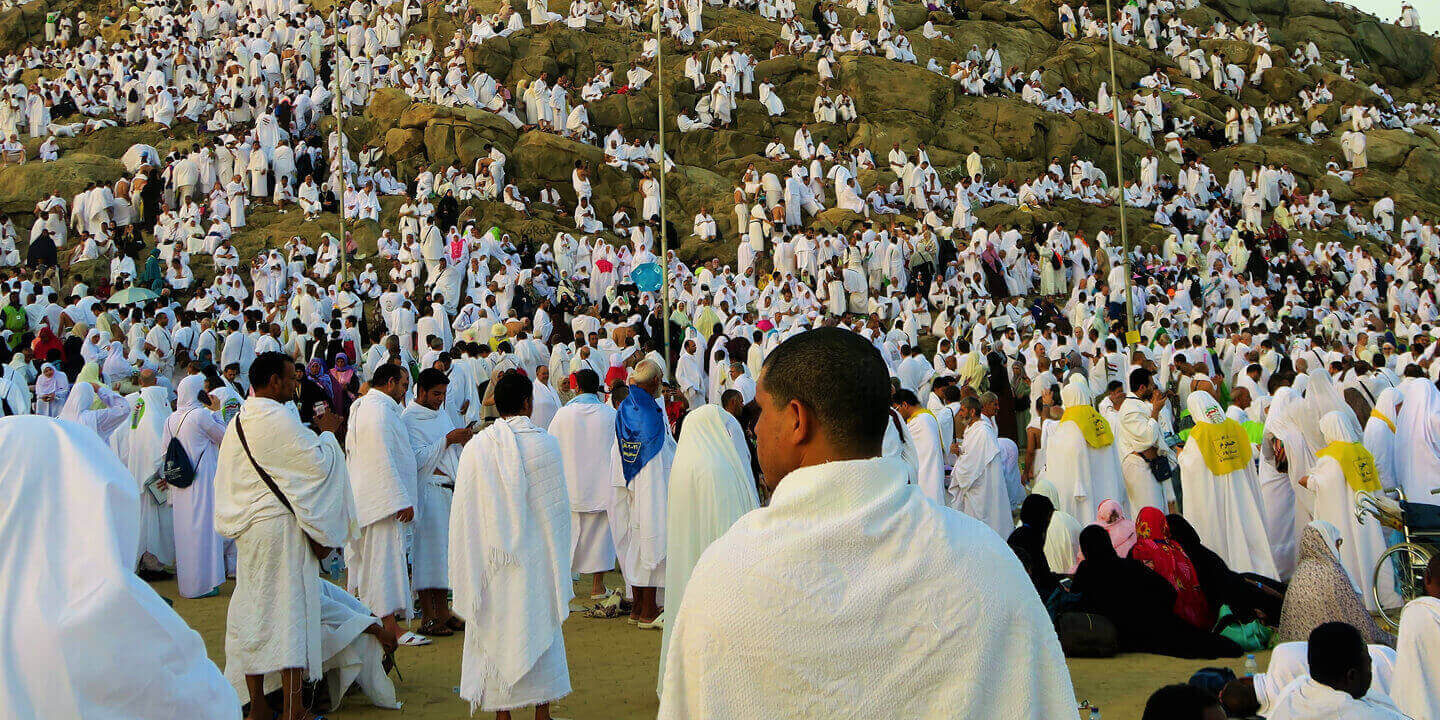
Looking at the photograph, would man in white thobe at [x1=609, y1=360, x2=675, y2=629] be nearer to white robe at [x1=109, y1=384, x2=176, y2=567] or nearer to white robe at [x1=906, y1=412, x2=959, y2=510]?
white robe at [x1=906, y1=412, x2=959, y2=510]

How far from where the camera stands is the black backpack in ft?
30.7

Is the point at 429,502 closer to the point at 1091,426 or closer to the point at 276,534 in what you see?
the point at 276,534

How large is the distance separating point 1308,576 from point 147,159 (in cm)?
2862

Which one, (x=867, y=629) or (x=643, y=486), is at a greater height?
(x=867, y=629)

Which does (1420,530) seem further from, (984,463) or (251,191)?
(251,191)

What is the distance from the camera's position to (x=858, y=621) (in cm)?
196

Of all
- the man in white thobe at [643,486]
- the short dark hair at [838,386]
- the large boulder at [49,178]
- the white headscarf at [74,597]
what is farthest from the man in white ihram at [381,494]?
the large boulder at [49,178]

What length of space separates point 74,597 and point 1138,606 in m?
6.49

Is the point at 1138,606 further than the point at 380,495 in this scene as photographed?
Yes

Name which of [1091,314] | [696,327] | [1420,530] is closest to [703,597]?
[1420,530]

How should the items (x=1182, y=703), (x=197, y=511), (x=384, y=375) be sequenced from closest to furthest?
(x=1182, y=703) → (x=384, y=375) → (x=197, y=511)

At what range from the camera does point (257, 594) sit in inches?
225

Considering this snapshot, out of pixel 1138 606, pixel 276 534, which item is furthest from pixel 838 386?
pixel 1138 606

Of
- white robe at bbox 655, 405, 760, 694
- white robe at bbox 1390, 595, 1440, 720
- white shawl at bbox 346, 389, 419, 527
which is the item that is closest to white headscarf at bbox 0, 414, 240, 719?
white robe at bbox 655, 405, 760, 694
